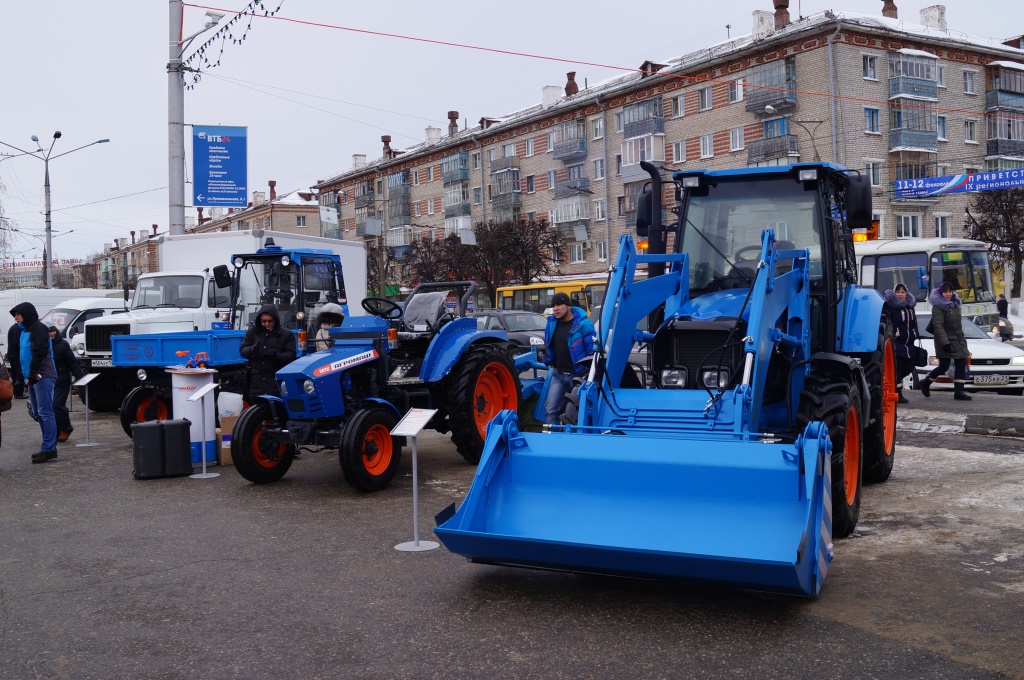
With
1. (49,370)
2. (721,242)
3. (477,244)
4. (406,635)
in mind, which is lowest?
(406,635)

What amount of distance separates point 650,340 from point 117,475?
6.54 metres

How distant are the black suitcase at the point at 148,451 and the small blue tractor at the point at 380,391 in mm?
1500

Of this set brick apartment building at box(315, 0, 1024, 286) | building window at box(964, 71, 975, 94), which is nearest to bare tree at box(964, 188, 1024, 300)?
brick apartment building at box(315, 0, 1024, 286)

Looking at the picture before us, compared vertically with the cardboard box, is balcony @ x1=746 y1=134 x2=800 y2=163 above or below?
above

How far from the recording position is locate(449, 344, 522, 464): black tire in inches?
401

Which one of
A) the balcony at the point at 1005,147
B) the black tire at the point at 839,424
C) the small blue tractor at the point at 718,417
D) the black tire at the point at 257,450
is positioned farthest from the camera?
the balcony at the point at 1005,147

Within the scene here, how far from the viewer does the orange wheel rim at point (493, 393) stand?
1082 cm

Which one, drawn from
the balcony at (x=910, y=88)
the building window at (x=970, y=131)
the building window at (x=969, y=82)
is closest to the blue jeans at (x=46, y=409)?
the balcony at (x=910, y=88)

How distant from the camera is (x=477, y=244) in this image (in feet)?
169

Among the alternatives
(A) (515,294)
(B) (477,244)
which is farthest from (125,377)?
(B) (477,244)

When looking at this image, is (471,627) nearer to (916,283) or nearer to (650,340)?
(650,340)

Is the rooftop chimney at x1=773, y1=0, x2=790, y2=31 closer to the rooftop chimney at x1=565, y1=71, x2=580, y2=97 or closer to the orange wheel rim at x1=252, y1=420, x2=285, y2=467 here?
the rooftop chimney at x1=565, y1=71, x2=580, y2=97

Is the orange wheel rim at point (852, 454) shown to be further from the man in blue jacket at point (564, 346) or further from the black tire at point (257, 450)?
the black tire at point (257, 450)

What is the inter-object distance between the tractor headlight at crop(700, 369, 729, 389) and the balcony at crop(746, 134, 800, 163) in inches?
1461
